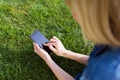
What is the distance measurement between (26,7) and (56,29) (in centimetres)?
28

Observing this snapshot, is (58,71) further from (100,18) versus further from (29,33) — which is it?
(100,18)

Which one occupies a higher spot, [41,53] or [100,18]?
[100,18]

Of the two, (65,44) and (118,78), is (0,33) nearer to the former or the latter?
(65,44)

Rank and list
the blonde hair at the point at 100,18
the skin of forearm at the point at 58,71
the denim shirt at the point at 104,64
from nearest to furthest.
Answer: the blonde hair at the point at 100,18, the denim shirt at the point at 104,64, the skin of forearm at the point at 58,71

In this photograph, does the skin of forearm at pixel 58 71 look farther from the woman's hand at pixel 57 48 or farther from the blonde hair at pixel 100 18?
the blonde hair at pixel 100 18

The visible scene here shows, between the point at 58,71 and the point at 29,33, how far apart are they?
41 cm

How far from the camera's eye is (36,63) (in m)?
2.42

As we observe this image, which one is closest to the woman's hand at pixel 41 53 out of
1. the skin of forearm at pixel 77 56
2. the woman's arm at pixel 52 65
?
the woman's arm at pixel 52 65

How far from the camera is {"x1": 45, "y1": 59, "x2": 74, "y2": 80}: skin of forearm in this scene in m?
2.23

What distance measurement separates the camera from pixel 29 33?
256 cm

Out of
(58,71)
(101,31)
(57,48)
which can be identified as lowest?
(58,71)

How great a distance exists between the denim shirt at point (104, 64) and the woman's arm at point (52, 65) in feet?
1.54

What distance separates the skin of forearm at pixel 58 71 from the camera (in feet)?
7.31

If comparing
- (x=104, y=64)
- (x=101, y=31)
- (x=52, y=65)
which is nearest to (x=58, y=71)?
(x=52, y=65)
